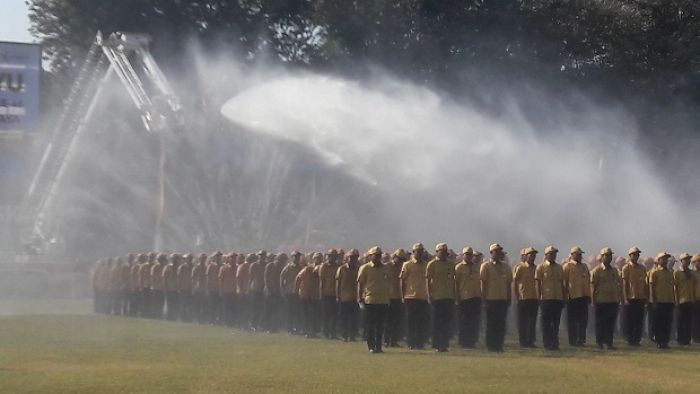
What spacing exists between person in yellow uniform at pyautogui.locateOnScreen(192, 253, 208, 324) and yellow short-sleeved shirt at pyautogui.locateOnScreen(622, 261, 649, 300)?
1486 cm

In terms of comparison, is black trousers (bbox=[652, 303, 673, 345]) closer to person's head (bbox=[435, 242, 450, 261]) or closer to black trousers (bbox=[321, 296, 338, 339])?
person's head (bbox=[435, 242, 450, 261])

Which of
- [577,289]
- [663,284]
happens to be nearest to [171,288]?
[577,289]

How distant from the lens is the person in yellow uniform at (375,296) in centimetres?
2919

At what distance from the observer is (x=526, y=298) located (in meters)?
30.8

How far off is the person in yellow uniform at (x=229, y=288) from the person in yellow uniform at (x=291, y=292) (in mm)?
3465

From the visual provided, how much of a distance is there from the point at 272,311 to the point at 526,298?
9.63m

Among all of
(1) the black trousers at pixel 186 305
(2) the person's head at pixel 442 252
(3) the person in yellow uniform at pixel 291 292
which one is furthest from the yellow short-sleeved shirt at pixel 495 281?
(1) the black trousers at pixel 186 305

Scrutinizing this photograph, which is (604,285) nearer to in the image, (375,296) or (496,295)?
(496,295)

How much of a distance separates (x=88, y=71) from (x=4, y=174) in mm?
9580

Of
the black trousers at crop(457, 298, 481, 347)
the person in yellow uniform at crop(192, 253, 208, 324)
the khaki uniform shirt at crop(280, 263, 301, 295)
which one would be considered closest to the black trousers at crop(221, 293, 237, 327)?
the person in yellow uniform at crop(192, 253, 208, 324)

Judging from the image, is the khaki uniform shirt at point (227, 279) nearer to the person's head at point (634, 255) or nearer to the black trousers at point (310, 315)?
the black trousers at point (310, 315)

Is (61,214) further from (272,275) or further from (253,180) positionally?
(272,275)

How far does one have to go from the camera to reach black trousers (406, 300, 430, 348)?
30359mm

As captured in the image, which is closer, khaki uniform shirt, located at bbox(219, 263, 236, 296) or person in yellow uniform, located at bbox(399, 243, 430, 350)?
person in yellow uniform, located at bbox(399, 243, 430, 350)
